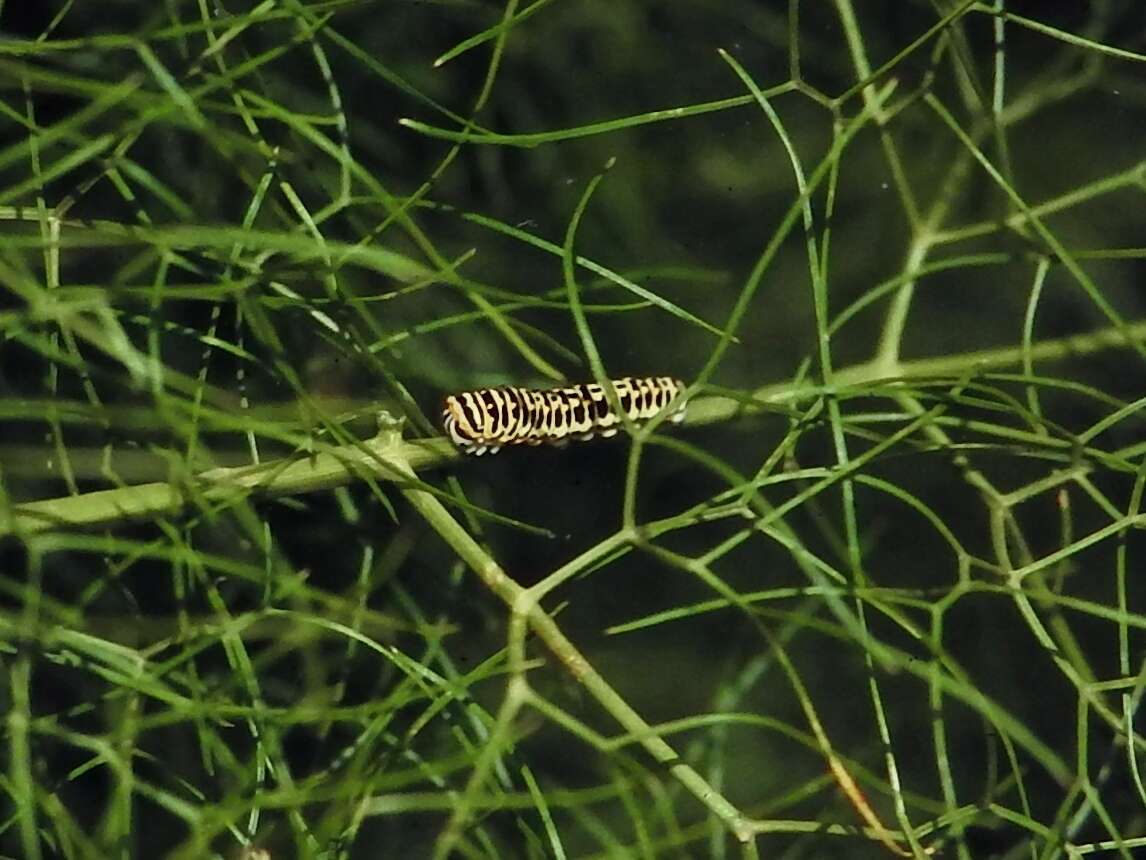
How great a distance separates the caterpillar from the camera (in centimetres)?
58

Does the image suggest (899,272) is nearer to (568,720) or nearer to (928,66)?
(928,66)

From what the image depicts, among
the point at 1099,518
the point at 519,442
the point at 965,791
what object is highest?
the point at 519,442

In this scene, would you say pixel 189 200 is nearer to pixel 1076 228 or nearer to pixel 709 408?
pixel 709 408

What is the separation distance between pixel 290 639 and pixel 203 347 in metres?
0.16

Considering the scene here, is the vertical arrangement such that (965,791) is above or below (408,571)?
below

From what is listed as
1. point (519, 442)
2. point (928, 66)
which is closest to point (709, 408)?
point (519, 442)

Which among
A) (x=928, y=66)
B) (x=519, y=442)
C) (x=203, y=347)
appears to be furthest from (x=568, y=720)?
(x=928, y=66)

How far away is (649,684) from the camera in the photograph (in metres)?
0.74

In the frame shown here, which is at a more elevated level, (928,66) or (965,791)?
(928,66)

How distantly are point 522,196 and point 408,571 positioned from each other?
218 millimetres

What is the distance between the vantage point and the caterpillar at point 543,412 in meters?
0.58

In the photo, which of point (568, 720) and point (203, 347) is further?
point (203, 347)

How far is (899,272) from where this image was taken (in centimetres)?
71

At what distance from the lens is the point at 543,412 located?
24.0 inches
